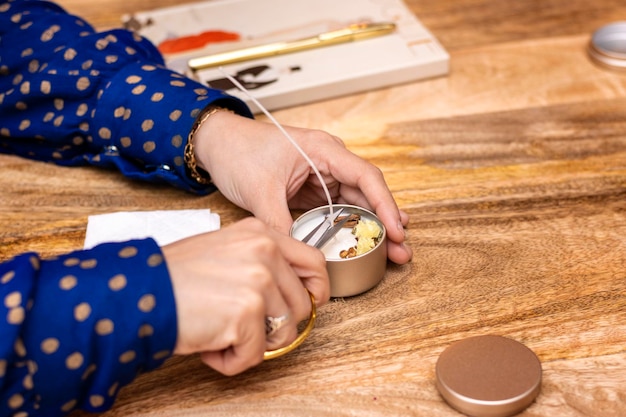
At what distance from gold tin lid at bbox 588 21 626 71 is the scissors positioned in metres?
0.71

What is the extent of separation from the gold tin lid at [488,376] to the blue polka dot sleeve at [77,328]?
29 cm

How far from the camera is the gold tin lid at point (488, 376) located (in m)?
0.80

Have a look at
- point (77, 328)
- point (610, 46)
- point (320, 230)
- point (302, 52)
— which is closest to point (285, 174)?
point (320, 230)

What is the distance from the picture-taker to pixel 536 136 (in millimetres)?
1291

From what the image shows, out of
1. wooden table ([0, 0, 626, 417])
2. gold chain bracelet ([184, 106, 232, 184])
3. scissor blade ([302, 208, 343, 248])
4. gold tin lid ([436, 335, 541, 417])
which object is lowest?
wooden table ([0, 0, 626, 417])

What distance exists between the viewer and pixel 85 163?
1299 mm

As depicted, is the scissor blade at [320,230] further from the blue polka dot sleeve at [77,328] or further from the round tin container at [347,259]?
the blue polka dot sleeve at [77,328]

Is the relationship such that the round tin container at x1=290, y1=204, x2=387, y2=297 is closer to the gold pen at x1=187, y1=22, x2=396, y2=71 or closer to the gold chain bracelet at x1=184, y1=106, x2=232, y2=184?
the gold chain bracelet at x1=184, y1=106, x2=232, y2=184

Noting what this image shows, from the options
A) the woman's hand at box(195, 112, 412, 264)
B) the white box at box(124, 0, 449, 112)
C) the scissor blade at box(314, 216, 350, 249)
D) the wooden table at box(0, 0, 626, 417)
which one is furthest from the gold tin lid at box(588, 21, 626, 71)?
the scissor blade at box(314, 216, 350, 249)

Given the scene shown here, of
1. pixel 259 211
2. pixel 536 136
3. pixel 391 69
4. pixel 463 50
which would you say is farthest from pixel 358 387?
pixel 463 50

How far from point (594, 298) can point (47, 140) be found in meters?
0.87

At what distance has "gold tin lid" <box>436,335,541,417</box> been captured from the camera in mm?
798

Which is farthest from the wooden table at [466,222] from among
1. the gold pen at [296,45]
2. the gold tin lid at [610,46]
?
the gold pen at [296,45]

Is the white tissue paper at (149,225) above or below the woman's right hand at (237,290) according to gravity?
below
